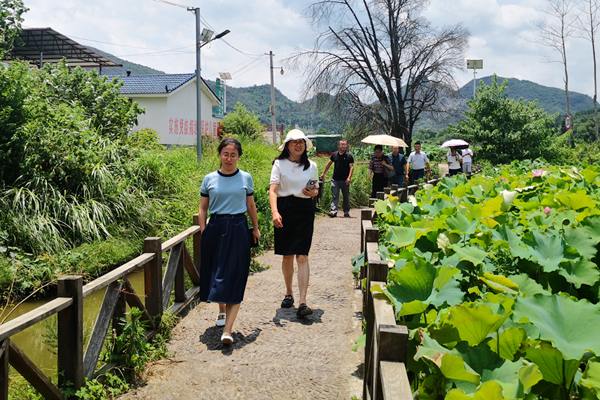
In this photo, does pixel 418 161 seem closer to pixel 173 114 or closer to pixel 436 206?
pixel 436 206

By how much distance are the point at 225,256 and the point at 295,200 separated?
2.97 feet

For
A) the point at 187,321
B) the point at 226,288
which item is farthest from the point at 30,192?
the point at 226,288

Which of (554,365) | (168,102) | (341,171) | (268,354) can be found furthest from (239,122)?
(554,365)

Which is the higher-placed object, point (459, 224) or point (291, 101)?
point (291, 101)

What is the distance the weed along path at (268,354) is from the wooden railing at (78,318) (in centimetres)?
39

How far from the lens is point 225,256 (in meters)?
→ 3.91

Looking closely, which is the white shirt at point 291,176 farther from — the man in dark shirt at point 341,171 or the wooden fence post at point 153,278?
the man in dark shirt at point 341,171

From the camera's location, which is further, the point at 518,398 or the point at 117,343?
the point at 117,343

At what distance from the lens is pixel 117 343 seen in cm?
336

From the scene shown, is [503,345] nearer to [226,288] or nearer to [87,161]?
[226,288]

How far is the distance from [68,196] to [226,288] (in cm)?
554

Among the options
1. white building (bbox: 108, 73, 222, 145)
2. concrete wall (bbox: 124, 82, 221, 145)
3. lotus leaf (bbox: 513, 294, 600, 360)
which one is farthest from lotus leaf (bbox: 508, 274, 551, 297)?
white building (bbox: 108, 73, 222, 145)

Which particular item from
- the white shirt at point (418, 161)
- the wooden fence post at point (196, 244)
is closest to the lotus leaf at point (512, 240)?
A: the wooden fence post at point (196, 244)

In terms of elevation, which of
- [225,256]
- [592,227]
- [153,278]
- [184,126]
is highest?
[184,126]
